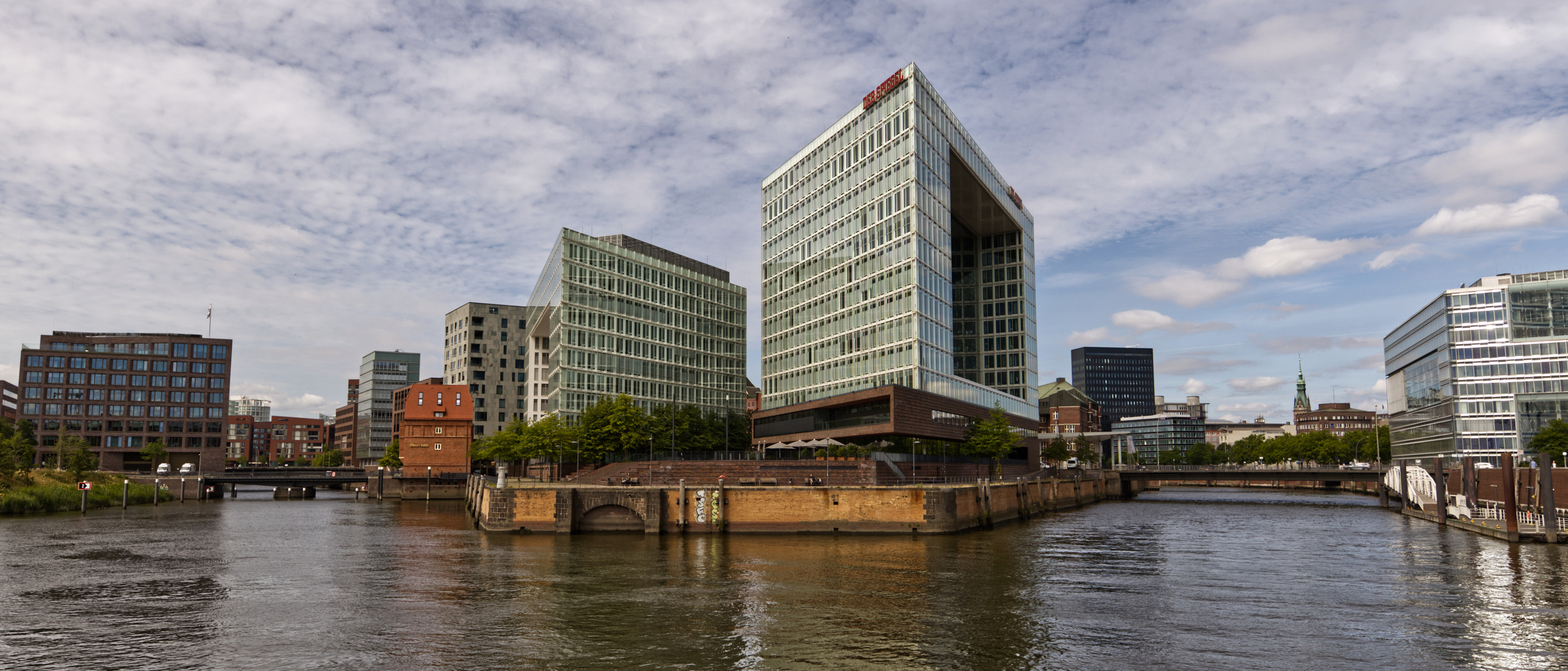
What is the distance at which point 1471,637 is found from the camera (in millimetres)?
31547

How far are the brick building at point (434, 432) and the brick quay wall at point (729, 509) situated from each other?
99285mm

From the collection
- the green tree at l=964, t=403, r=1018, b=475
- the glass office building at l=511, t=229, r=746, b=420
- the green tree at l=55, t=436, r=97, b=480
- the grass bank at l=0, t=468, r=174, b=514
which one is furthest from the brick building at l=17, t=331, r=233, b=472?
the green tree at l=964, t=403, r=1018, b=475

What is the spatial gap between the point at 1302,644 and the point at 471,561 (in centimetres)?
4161

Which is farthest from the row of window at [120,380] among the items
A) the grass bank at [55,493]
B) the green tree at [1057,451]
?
the green tree at [1057,451]

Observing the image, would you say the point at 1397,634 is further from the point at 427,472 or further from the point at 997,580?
the point at 427,472

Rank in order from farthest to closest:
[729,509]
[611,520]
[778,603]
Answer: [729,509] → [611,520] → [778,603]

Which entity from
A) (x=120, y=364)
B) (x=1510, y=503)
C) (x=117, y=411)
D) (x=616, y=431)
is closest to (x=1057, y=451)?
(x=616, y=431)

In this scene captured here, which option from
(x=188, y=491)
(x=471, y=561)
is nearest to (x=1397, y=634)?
(x=471, y=561)

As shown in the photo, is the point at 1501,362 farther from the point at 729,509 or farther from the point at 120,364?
the point at 120,364

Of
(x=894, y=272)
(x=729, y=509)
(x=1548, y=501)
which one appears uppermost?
(x=894, y=272)

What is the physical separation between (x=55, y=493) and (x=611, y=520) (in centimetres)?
7173

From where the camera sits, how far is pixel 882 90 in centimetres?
11638

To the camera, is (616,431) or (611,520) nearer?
(611,520)

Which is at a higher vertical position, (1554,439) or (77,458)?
(1554,439)
